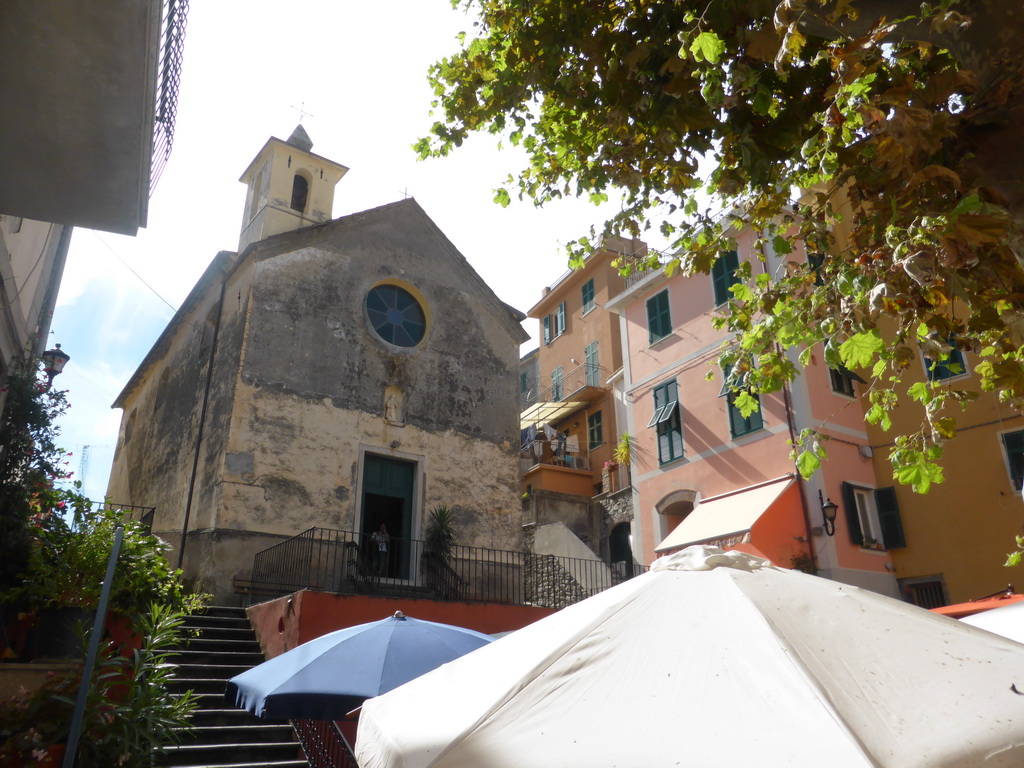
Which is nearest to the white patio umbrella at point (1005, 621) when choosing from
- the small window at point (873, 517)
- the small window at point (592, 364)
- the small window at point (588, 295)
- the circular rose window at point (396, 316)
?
the small window at point (873, 517)

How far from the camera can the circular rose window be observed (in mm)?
15930

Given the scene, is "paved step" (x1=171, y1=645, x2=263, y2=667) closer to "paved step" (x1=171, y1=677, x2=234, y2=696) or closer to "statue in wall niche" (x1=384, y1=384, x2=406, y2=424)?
"paved step" (x1=171, y1=677, x2=234, y2=696)

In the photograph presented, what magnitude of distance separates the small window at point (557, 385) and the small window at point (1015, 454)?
16.4m

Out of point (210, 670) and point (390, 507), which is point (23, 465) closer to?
point (210, 670)

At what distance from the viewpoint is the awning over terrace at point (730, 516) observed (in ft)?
50.0

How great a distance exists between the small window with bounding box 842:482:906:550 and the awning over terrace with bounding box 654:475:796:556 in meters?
1.44

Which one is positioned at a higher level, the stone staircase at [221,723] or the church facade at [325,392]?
the church facade at [325,392]

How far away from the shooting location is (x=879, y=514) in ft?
53.8

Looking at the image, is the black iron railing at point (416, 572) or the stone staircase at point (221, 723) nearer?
the stone staircase at point (221, 723)

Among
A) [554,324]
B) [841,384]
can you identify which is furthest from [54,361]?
[554,324]

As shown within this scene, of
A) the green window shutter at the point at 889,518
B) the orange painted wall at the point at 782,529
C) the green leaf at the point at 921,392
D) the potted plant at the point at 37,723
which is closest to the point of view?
the potted plant at the point at 37,723

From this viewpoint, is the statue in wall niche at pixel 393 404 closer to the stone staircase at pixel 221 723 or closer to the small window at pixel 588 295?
the stone staircase at pixel 221 723

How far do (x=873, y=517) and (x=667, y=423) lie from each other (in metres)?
5.36

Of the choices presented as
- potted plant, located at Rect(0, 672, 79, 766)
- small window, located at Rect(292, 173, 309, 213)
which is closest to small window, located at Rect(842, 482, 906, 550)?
potted plant, located at Rect(0, 672, 79, 766)
